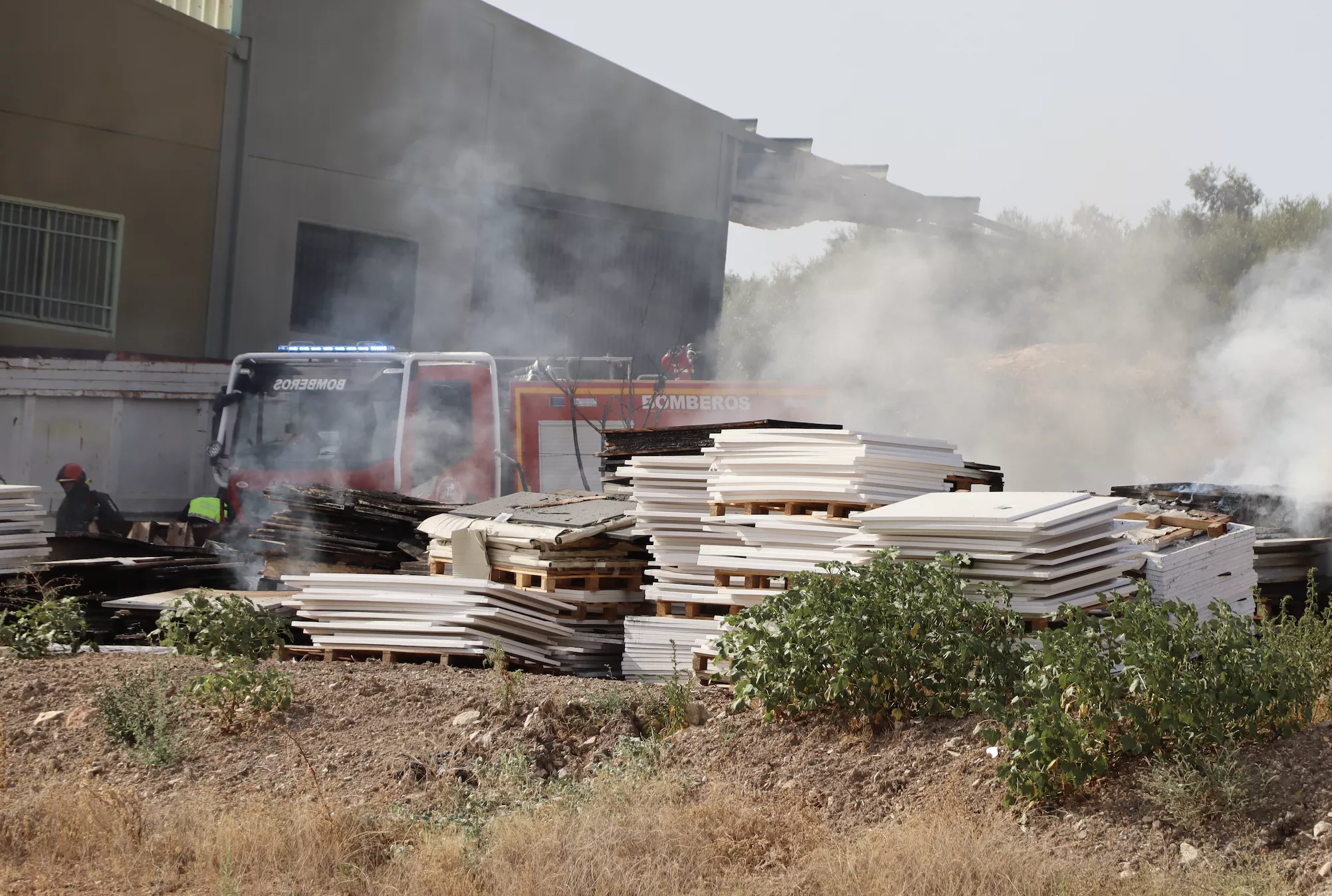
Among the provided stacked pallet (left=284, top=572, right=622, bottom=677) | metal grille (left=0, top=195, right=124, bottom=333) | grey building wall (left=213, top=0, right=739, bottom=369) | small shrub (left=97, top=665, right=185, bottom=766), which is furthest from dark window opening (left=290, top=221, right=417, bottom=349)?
small shrub (left=97, top=665, right=185, bottom=766)

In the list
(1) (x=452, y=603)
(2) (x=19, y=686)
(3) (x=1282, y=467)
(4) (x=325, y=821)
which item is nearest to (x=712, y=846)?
(4) (x=325, y=821)

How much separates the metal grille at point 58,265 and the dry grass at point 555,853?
13621 millimetres

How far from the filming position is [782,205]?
85.4ft

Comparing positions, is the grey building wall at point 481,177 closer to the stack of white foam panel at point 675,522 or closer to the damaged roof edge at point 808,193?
the damaged roof edge at point 808,193

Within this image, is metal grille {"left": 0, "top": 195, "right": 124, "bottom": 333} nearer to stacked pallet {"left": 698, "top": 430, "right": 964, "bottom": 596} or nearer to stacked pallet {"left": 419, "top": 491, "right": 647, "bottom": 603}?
stacked pallet {"left": 419, "top": 491, "right": 647, "bottom": 603}

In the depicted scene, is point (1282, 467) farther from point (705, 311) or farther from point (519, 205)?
point (519, 205)

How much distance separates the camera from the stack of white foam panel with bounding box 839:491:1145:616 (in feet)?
21.7

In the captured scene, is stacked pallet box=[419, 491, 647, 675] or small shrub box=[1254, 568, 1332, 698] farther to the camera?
stacked pallet box=[419, 491, 647, 675]

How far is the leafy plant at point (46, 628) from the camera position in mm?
8203

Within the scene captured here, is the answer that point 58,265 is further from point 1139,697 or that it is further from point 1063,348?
point 1063,348

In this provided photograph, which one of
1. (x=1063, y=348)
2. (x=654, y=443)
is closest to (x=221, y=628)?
(x=654, y=443)

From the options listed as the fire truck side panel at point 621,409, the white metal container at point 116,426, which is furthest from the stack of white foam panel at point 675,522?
the white metal container at point 116,426

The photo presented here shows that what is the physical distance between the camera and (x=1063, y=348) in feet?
117

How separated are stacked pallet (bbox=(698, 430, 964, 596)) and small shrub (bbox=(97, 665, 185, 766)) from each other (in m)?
3.14
